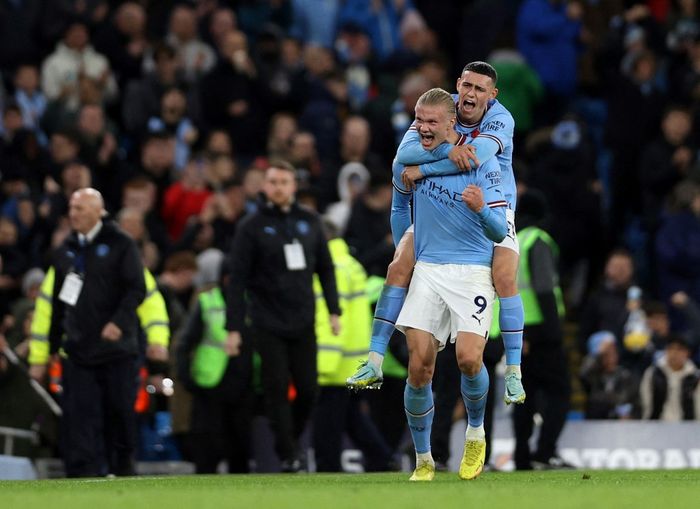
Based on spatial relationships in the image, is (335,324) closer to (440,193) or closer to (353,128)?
(440,193)

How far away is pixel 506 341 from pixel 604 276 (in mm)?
9174

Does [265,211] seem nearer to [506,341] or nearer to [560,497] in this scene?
[506,341]

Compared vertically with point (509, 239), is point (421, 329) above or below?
below

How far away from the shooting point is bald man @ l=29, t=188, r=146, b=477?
15.1m

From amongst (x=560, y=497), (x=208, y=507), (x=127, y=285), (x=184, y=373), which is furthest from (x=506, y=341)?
(x=184, y=373)

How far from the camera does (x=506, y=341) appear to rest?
1211cm

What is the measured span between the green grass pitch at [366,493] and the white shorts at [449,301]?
97 cm

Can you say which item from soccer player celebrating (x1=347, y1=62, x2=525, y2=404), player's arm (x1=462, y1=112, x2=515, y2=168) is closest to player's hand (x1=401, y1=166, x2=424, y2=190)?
soccer player celebrating (x1=347, y1=62, x2=525, y2=404)

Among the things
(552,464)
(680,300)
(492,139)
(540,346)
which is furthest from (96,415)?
→ (680,300)

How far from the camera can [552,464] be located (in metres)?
16.1

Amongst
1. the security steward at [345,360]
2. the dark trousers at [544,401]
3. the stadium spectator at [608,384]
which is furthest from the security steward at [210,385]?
the stadium spectator at [608,384]

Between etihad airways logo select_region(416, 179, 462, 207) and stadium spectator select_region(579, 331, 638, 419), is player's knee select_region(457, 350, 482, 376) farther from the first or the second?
stadium spectator select_region(579, 331, 638, 419)

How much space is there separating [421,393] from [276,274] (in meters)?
3.68

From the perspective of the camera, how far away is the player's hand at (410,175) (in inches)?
467
